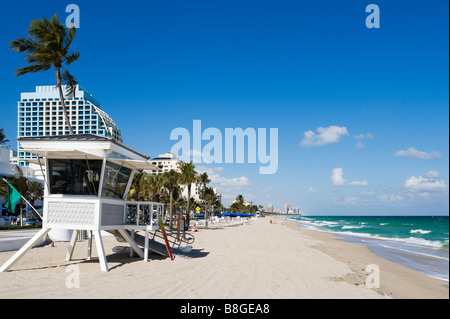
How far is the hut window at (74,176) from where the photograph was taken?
12.1 meters

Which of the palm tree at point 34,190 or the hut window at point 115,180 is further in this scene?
the palm tree at point 34,190

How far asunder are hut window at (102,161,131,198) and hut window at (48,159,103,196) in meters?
0.38

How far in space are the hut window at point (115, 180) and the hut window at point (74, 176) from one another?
38 centimetres

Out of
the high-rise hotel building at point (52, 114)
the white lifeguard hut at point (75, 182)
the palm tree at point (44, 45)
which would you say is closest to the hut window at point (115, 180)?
the white lifeguard hut at point (75, 182)

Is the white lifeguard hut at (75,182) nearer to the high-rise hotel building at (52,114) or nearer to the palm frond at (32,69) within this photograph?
the palm frond at (32,69)

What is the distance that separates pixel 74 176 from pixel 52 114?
412 ft

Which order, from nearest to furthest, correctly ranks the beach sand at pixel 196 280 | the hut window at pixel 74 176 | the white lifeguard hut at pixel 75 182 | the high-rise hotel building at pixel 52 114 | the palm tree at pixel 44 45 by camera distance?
the beach sand at pixel 196 280 < the white lifeguard hut at pixel 75 182 < the hut window at pixel 74 176 < the palm tree at pixel 44 45 < the high-rise hotel building at pixel 52 114

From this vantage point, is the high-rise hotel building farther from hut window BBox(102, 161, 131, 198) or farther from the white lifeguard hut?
the white lifeguard hut

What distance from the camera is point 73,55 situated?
2034 cm

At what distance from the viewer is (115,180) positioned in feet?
43.1

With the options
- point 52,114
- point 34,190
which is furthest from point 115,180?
point 52,114
